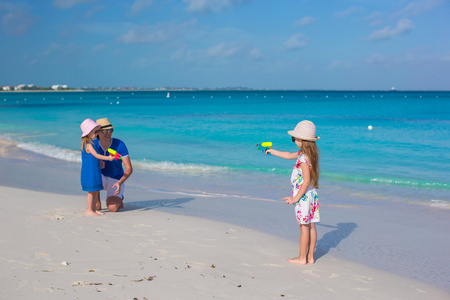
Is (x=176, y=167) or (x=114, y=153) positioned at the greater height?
(x=114, y=153)

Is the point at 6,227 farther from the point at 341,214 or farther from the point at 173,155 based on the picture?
the point at 173,155

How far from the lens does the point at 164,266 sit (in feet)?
15.0

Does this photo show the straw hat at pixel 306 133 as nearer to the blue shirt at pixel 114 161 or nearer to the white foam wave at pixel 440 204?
the blue shirt at pixel 114 161

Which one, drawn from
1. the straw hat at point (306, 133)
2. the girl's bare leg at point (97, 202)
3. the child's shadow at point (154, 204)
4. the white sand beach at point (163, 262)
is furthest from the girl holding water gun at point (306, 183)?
the child's shadow at point (154, 204)

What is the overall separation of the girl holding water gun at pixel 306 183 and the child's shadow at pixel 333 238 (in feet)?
1.29

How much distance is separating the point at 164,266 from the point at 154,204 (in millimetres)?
3359

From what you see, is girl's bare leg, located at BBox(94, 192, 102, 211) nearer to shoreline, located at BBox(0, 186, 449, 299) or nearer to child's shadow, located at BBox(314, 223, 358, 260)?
shoreline, located at BBox(0, 186, 449, 299)

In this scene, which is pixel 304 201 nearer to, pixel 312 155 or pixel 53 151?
pixel 312 155

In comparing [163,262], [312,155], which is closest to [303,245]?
[312,155]

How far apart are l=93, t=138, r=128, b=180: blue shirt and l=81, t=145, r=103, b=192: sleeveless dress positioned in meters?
0.18

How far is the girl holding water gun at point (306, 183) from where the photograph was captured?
485 cm

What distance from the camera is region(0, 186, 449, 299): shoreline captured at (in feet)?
13.1

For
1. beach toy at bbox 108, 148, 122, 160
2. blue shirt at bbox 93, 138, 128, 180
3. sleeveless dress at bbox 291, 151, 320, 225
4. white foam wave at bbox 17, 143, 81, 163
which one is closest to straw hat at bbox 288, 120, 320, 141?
sleeveless dress at bbox 291, 151, 320, 225

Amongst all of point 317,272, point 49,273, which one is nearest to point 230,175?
point 317,272
